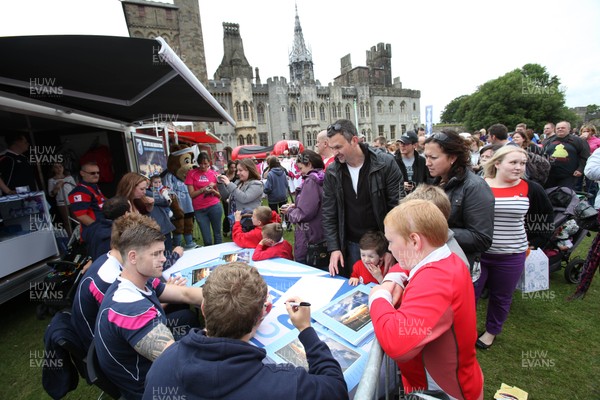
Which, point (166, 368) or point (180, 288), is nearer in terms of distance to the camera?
point (166, 368)

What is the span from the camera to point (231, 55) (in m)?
47.3

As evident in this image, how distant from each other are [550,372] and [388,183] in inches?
92.1

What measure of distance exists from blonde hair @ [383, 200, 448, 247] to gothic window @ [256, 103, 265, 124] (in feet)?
128

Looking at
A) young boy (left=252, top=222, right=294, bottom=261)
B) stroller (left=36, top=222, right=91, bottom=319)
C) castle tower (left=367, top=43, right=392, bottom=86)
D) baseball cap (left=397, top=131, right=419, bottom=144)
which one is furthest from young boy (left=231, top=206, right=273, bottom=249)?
castle tower (left=367, top=43, right=392, bottom=86)

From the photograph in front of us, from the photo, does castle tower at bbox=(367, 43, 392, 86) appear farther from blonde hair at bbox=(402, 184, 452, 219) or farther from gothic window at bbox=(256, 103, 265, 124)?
blonde hair at bbox=(402, 184, 452, 219)

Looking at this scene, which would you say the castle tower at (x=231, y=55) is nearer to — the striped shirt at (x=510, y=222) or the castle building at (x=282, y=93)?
the castle building at (x=282, y=93)

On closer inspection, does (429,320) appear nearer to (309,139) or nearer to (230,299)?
(230,299)

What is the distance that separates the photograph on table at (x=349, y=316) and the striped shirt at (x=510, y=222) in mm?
1461

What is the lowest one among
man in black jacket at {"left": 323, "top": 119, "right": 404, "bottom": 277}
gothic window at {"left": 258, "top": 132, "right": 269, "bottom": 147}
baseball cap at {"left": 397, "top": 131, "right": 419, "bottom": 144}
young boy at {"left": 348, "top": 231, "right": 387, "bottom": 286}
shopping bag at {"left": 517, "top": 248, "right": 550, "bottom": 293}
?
shopping bag at {"left": 517, "top": 248, "right": 550, "bottom": 293}

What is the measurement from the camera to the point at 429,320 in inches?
46.7

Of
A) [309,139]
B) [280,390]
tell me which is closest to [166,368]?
[280,390]

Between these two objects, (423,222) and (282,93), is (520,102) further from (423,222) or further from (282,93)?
(423,222)

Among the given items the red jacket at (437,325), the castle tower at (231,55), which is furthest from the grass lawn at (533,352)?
the castle tower at (231,55)

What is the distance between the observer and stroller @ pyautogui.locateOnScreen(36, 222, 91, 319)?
3188 millimetres
